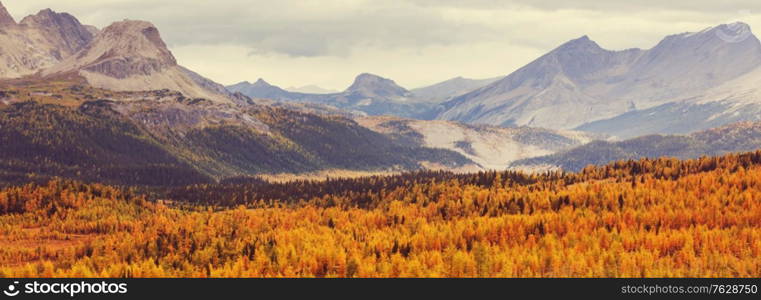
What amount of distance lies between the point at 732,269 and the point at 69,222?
11824 cm

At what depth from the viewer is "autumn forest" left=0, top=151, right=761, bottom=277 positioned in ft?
217

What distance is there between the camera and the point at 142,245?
9638cm

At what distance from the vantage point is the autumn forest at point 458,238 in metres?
66.2

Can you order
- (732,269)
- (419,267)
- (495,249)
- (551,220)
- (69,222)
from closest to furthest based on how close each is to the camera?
(732,269), (419,267), (495,249), (551,220), (69,222)

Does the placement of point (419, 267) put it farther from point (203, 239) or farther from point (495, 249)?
point (203, 239)

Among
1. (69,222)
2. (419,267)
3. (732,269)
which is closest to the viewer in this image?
(732,269)

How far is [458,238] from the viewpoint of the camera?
87312 mm

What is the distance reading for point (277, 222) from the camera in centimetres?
13675

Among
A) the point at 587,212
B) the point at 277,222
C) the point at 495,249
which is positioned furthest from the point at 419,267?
the point at 277,222

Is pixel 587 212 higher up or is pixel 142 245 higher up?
pixel 587 212

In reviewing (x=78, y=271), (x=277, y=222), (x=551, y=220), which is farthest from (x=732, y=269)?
(x=277, y=222)
